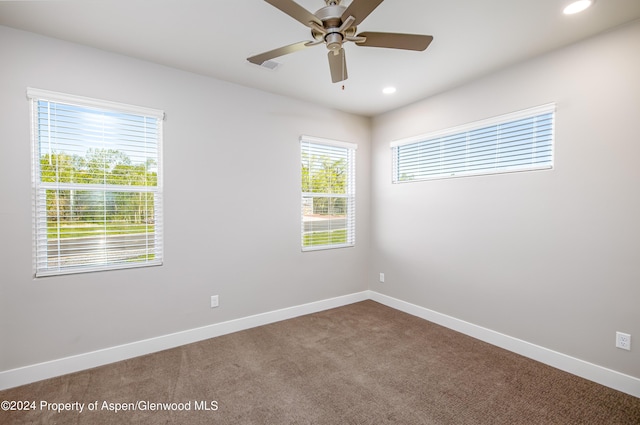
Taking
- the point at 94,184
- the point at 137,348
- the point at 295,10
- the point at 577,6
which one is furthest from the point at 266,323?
the point at 577,6

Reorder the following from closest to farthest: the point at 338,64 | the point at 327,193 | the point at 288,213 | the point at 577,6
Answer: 1. the point at 577,6
2. the point at 338,64
3. the point at 288,213
4. the point at 327,193

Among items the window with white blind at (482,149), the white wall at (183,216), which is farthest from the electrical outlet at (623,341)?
the white wall at (183,216)

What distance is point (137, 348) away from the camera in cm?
275

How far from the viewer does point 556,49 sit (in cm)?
255

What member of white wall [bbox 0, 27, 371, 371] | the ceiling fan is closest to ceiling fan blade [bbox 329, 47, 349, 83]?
the ceiling fan

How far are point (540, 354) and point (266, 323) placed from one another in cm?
272

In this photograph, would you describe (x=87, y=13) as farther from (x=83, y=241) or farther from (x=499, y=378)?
(x=499, y=378)

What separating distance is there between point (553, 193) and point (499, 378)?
1.62m

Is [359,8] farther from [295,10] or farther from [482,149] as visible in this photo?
[482,149]

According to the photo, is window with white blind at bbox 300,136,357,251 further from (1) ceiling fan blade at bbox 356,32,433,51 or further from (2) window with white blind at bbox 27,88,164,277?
(1) ceiling fan blade at bbox 356,32,433,51

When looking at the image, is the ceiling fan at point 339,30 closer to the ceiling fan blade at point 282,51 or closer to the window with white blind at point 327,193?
the ceiling fan blade at point 282,51

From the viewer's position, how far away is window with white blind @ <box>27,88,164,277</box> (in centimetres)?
241

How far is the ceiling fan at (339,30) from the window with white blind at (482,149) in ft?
5.18

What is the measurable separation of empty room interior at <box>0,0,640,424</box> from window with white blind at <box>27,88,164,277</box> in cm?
2
